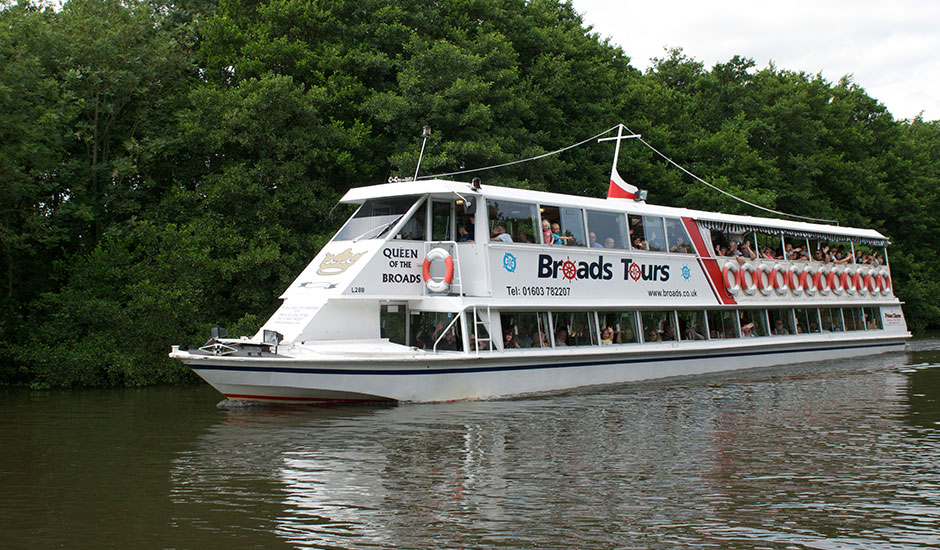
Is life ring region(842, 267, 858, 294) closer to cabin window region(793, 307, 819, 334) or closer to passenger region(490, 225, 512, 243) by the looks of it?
cabin window region(793, 307, 819, 334)

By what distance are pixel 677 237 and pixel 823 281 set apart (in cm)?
712

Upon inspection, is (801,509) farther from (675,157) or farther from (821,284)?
(675,157)

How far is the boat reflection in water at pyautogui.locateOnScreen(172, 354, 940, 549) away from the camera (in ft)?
27.5

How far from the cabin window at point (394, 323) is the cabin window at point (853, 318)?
1594 cm

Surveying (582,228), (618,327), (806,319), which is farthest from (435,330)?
(806,319)

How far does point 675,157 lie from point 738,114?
6.30 metres

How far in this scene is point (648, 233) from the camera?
68.0 ft

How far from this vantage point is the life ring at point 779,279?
23844mm

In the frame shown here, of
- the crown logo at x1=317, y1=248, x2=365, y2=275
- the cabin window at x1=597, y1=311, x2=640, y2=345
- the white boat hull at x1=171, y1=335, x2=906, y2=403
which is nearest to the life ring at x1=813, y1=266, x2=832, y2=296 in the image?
the white boat hull at x1=171, y1=335, x2=906, y2=403

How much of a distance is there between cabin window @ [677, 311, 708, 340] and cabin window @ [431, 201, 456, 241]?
677 centimetres

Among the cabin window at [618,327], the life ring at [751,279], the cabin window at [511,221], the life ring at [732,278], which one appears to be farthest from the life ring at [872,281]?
the cabin window at [511,221]

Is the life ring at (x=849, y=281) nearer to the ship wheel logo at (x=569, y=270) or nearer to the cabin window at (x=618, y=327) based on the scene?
the cabin window at (x=618, y=327)

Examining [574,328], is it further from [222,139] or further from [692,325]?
[222,139]

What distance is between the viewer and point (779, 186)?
135 feet
